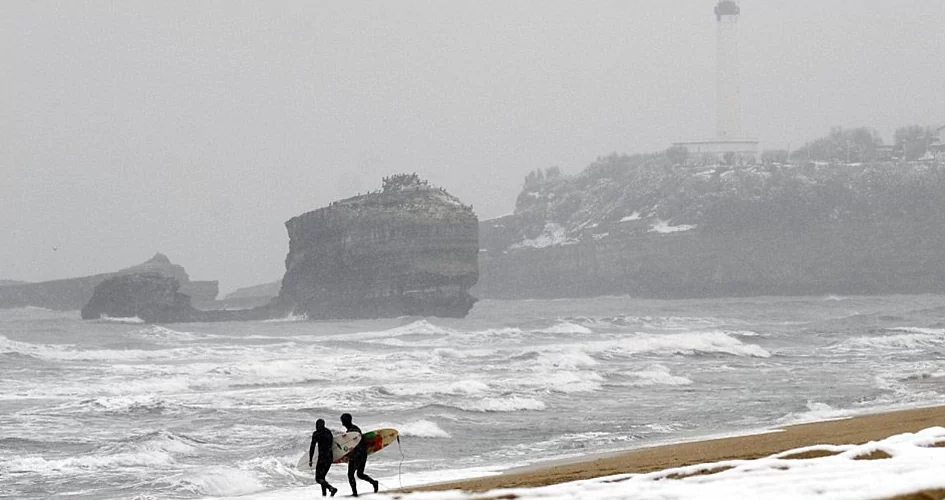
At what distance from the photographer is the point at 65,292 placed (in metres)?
162

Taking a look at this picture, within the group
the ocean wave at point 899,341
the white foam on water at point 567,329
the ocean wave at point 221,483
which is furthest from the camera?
the white foam on water at point 567,329

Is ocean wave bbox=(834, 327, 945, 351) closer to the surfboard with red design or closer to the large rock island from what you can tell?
the surfboard with red design

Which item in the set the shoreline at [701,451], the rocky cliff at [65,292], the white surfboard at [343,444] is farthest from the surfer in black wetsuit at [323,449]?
the rocky cliff at [65,292]

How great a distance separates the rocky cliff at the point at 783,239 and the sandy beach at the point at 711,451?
153571 mm

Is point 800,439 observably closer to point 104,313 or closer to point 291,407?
point 291,407

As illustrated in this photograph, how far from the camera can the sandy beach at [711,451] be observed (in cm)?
1512

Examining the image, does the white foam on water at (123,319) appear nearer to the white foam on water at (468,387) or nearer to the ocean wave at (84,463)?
the white foam on water at (468,387)

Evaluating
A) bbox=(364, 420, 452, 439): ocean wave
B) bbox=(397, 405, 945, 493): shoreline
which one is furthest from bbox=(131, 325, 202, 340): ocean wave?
bbox=(397, 405, 945, 493): shoreline

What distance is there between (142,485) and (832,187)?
591 feet

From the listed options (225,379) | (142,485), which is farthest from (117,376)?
(142,485)

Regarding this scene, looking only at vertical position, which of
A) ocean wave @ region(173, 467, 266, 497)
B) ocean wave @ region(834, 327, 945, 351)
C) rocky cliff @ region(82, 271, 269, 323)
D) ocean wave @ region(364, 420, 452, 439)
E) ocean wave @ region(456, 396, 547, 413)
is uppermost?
rocky cliff @ region(82, 271, 269, 323)

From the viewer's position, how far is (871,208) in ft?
590

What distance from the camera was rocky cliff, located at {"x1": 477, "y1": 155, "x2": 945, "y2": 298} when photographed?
171000 mm

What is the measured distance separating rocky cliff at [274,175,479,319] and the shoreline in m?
85.0
